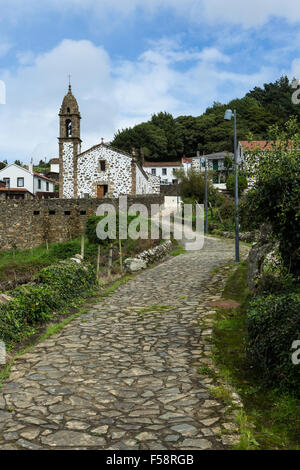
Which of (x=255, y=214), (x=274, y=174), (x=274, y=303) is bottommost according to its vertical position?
(x=274, y=303)

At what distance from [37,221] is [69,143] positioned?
8916 mm

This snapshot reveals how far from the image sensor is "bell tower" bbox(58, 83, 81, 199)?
34.9 m

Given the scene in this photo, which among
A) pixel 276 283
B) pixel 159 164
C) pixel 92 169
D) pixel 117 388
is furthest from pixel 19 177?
pixel 117 388

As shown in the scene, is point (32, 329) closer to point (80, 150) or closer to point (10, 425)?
point (10, 425)

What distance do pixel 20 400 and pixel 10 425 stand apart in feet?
1.90

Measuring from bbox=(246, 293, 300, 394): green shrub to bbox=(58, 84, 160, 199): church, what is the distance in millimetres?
31263

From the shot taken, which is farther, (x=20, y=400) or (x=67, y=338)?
(x=67, y=338)

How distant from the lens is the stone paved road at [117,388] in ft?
11.5

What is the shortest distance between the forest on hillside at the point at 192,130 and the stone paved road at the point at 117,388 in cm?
5646

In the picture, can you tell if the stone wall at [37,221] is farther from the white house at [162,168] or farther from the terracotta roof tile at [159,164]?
the terracotta roof tile at [159,164]

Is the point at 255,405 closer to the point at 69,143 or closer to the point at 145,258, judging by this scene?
the point at 145,258

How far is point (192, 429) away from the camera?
3.61 meters
